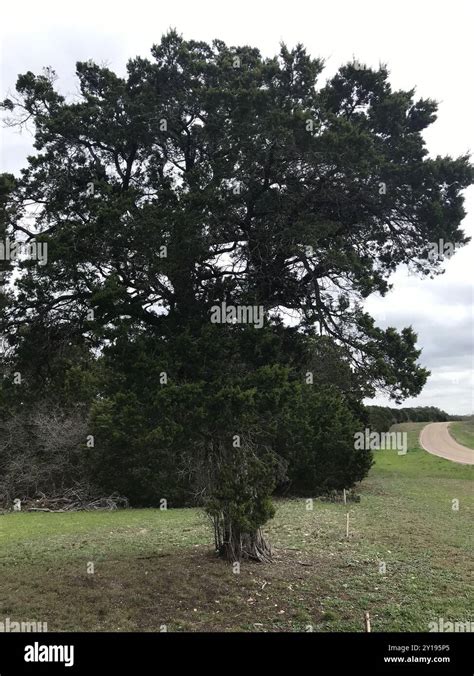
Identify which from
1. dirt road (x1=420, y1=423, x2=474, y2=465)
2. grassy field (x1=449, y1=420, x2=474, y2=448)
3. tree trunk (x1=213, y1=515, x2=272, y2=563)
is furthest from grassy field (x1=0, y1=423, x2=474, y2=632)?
grassy field (x1=449, y1=420, x2=474, y2=448)

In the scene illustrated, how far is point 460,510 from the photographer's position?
18.3 meters

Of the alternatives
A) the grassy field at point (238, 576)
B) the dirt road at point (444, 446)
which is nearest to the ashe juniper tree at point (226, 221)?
the grassy field at point (238, 576)

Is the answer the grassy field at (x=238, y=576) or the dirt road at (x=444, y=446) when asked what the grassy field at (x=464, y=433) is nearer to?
the dirt road at (x=444, y=446)

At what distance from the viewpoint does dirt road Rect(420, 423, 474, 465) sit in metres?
39.6

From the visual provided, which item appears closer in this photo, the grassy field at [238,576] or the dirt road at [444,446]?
the grassy field at [238,576]

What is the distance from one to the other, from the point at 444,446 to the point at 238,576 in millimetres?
43511

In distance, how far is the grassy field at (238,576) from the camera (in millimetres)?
7422

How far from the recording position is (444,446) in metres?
48.0

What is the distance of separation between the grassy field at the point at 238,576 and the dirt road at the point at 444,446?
2465 centimetres

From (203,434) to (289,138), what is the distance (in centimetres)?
504

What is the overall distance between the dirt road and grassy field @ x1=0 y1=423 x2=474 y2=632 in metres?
24.6

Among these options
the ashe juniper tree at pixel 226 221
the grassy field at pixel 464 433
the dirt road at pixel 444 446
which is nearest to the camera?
the ashe juniper tree at pixel 226 221
